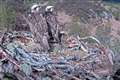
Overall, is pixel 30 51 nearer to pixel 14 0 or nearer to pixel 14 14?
pixel 14 14

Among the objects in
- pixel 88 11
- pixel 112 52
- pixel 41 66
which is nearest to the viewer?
pixel 41 66

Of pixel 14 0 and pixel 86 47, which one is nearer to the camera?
pixel 86 47

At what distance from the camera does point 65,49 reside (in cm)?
524

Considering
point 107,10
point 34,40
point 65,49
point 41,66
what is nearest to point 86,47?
point 65,49

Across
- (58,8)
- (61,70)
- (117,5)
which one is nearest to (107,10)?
(117,5)

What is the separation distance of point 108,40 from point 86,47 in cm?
138

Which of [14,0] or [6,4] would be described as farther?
[14,0]

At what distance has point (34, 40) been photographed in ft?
17.5

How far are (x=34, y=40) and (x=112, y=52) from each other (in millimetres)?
1044

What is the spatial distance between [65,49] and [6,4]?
342 centimetres

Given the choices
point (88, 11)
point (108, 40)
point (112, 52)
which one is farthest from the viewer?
point (88, 11)

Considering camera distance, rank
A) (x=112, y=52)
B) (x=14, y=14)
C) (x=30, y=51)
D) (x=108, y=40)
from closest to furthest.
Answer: (x=30, y=51) → (x=112, y=52) → (x=108, y=40) → (x=14, y=14)

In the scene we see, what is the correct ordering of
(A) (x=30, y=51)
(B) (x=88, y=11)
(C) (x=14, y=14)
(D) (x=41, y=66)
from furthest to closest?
(B) (x=88, y=11) → (C) (x=14, y=14) → (A) (x=30, y=51) → (D) (x=41, y=66)

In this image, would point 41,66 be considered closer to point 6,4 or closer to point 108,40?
point 108,40
